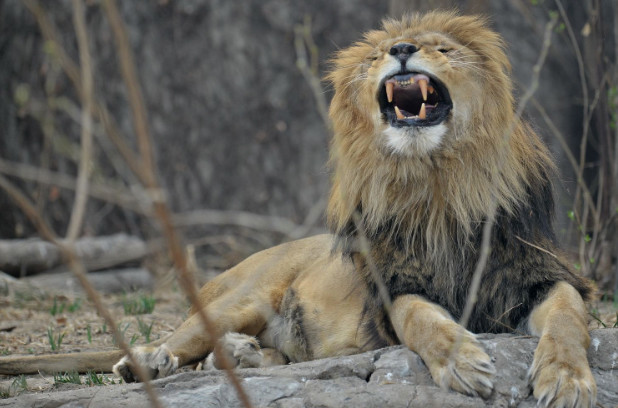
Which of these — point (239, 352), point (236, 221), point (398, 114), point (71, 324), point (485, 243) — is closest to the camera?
point (236, 221)

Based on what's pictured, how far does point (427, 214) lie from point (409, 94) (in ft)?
1.94

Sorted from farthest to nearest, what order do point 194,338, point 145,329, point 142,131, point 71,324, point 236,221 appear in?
point 71,324 < point 145,329 < point 194,338 < point 236,221 < point 142,131

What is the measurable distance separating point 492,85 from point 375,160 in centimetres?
62

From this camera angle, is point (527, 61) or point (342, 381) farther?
point (527, 61)

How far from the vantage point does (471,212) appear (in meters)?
3.57

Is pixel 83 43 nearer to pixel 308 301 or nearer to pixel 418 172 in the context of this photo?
pixel 418 172

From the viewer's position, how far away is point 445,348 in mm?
2951

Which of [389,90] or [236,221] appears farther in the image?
[389,90]

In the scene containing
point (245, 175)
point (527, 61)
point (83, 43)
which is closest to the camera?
point (83, 43)

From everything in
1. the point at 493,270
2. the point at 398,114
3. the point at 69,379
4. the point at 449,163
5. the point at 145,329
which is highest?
the point at 398,114

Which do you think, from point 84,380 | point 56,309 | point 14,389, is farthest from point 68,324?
point 14,389

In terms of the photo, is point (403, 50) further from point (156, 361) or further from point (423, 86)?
point (156, 361)

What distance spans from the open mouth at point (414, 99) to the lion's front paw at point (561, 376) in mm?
1142

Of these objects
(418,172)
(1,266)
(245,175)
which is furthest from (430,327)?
(245,175)
